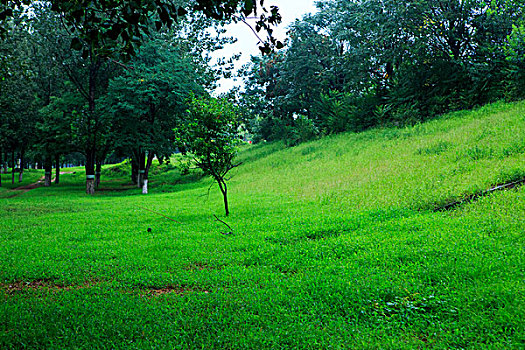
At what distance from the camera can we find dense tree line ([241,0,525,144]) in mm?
18562

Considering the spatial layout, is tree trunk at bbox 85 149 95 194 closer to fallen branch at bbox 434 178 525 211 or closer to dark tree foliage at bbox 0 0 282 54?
dark tree foliage at bbox 0 0 282 54

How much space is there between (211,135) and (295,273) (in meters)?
6.29

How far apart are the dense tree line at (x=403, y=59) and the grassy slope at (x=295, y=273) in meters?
11.0

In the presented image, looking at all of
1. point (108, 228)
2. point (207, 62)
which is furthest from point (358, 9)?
point (108, 228)

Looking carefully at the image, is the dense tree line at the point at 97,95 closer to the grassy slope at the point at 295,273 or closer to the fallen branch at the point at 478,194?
the grassy slope at the point at 295,273

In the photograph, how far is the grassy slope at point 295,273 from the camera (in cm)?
323

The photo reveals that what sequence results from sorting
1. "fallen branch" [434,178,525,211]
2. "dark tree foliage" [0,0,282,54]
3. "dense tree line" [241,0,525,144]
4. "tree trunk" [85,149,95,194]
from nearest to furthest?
"dark tree foliage" [0,0,282,54], "fallen branch" [434,178,525,211], "dense tree line" [241,0,525,144], "tree trunk" [85,149,95,194]

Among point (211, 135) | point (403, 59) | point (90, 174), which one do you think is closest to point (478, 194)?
point (211, 135)

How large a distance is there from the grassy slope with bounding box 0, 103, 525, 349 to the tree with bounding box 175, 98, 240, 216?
1.83 metres

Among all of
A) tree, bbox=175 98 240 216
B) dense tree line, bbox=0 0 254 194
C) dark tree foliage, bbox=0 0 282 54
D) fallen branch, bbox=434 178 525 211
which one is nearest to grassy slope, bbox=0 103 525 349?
fallen branch, bbox=434 178 525 211

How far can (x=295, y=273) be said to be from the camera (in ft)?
15.8

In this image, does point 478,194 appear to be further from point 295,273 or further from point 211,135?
point 211,135

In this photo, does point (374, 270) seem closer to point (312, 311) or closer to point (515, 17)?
point (312, 311)

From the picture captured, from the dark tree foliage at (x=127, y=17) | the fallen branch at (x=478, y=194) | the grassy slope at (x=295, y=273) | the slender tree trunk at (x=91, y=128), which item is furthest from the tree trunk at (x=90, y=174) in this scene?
the fallen branch at (x=478, y=194)
